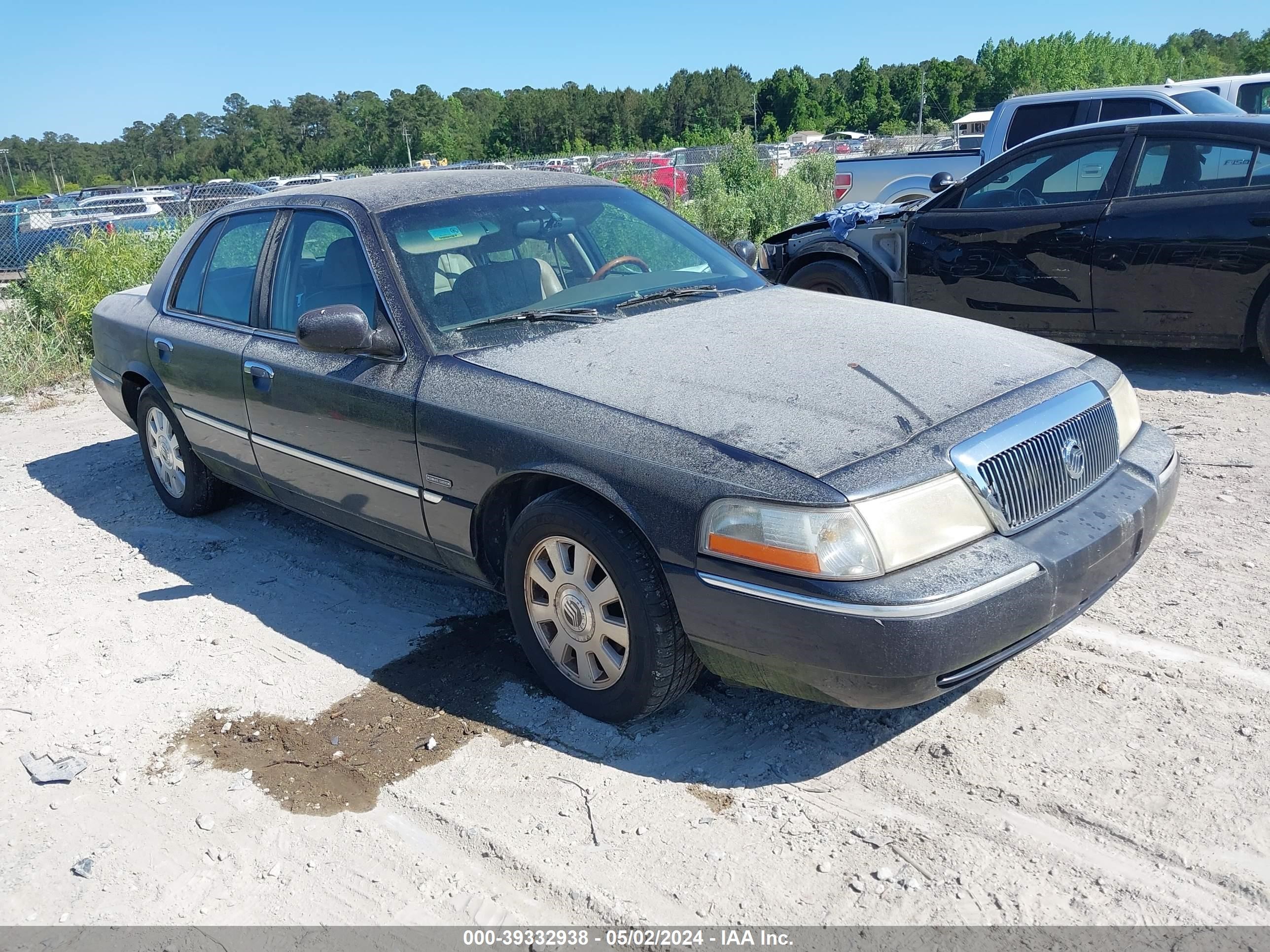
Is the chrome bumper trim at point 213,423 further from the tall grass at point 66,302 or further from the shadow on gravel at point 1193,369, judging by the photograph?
the tall grass at point 66,302

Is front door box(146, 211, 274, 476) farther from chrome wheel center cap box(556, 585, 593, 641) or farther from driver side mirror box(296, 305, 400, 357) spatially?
chrome wheel center cap box(556, 585, 593, 641)

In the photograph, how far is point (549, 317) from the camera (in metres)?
3.86

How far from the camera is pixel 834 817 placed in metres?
2.83

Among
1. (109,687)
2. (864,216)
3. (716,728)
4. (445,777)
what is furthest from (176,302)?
(864,216)

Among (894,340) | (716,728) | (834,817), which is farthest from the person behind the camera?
(894,340)

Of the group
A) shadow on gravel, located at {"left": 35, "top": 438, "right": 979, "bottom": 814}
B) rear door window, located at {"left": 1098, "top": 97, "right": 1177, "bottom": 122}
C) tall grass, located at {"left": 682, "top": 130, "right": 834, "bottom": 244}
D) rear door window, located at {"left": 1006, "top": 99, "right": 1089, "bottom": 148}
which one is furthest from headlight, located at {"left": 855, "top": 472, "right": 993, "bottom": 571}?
tall grass, located at {"left": 682, "top": 130, "right": 834, "bottom": 244}

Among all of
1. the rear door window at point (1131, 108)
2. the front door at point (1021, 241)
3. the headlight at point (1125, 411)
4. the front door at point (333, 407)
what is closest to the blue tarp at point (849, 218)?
Answer: the front door at point (1021, 241)

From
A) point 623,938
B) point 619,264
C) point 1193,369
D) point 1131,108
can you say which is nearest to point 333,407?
point 619,264

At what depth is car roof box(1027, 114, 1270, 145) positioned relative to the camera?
6.10 m

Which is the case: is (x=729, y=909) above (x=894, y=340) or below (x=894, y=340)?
below

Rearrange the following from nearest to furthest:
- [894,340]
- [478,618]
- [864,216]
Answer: [894,340] → [478,618] → [864,216]

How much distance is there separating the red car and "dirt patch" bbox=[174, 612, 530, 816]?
524 inches

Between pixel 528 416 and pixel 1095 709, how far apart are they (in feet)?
6.64

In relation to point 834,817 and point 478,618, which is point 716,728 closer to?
point 834,817
